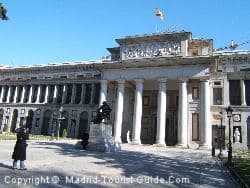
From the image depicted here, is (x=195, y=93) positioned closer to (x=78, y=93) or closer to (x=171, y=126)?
(x=171, y=126)

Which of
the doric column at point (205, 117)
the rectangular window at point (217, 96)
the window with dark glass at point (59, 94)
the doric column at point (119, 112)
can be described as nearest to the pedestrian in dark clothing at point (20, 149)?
the doric column at point (205, 117)

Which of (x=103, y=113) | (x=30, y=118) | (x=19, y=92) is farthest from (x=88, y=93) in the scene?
(x=103, y=113)

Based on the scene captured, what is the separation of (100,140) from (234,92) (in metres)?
27.0

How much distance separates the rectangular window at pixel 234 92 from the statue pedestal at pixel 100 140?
24.7 metres

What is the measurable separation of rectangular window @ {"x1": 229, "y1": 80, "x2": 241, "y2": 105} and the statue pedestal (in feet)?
81.2

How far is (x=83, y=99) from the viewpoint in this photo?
175ft

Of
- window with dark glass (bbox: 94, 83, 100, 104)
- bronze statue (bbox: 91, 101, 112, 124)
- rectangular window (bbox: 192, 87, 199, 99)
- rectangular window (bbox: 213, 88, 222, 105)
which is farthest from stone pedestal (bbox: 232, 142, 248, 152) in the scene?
window with dark glass (bbox: 94, 83, 100, 104)

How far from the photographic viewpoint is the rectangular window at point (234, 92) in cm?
4147

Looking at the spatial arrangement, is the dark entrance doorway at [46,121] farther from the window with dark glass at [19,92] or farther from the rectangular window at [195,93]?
the rectangular window at [195,93]

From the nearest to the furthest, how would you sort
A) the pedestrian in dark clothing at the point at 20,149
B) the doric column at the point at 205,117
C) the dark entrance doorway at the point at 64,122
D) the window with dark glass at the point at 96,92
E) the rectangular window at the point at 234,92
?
the pedestrian in dark clothing at the point at 20,149 → the doric column at the point at 205,117 → the rectangular window at the point at 234,92 → the window with dark glass at the point at 96,92 → the dark entrance doorway at the point at 64,122

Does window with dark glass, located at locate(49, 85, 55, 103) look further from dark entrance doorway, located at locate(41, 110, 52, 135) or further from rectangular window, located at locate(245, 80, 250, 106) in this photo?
rectangular window, located at locate(245, 80, 250, 106)

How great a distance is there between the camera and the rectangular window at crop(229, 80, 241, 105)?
4147 cm

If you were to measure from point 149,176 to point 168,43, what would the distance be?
105ft

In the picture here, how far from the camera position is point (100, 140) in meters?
23.5
